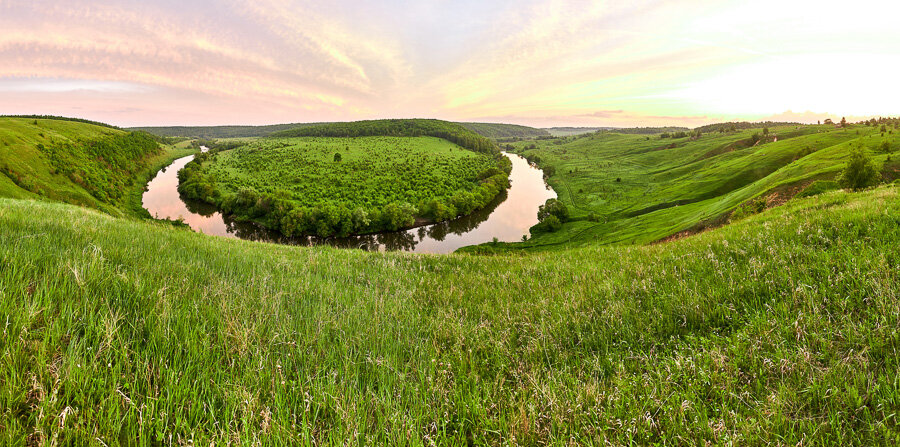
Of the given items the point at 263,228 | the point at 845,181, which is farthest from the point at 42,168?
the point at 845,181

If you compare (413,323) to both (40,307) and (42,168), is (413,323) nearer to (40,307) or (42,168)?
(40,307)

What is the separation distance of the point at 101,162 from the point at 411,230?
95.8 m

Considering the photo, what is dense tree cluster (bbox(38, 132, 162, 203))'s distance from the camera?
65062 millimetres

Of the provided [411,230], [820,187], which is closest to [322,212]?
[411,230]

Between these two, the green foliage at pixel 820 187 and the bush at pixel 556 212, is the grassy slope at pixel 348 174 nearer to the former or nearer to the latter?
the bush at pixel 556 212

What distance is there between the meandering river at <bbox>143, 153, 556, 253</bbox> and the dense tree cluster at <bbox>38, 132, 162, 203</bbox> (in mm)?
6867

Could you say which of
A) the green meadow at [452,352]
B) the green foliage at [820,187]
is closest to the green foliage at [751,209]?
the green foliage at [820,187]

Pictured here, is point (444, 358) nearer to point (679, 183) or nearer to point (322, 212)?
point (322, 212)

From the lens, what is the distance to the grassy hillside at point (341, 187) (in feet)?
207

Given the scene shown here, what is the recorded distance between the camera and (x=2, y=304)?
2340 millimetres

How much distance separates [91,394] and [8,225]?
657 cm

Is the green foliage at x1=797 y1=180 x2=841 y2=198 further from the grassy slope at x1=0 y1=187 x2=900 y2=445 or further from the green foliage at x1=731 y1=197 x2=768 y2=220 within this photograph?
the grassy slope at x1=0 y1=187 x2=900 y2=445

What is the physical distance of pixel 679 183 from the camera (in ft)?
280

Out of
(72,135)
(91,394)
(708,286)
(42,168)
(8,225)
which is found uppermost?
(72,135)
